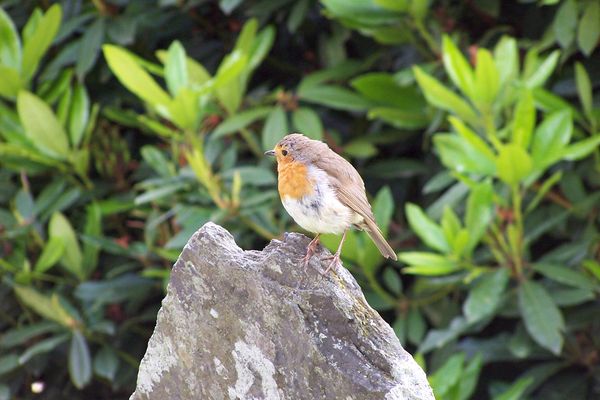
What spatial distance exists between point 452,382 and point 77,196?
1.72 meters

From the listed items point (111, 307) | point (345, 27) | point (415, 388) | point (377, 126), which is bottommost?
point (111, 307)

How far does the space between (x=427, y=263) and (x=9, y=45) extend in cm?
192

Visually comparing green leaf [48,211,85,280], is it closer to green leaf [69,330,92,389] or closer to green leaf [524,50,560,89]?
green leaf [69,330,92,389]

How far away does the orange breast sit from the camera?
2836 millimetres

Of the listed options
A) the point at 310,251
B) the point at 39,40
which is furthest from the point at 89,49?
the point at 310,251

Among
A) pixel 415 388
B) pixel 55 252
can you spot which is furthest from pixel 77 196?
pixel 415 388

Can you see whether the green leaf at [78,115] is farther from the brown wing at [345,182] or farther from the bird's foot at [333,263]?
the bird's foot at [333,263]

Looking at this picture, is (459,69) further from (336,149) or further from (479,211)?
(336,149)

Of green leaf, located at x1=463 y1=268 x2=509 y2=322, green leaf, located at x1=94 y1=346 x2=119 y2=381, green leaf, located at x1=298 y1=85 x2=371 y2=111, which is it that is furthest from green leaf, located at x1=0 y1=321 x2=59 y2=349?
green leaf, located at x1=463 y1=268 x2=509 y2=322

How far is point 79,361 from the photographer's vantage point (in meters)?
4.49

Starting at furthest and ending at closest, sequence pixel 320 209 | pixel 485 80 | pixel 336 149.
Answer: pixel 336 149, pixel 485 80, pixel 320 209

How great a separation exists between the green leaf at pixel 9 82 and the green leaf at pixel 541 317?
2.13 meters

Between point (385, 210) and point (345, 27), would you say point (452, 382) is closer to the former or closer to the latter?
point (385, 210)

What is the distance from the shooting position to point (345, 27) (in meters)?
4.62
